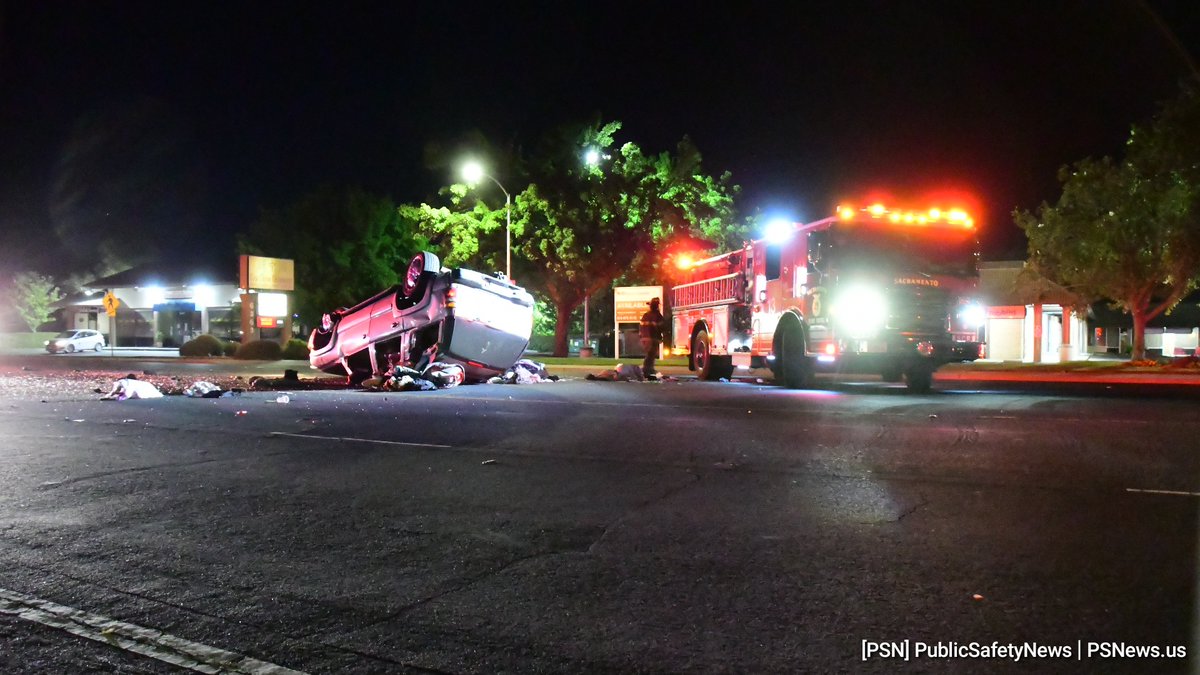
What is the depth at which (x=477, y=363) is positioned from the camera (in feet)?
58.2

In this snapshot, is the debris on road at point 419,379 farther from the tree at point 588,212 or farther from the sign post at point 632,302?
the tree at point 588,212

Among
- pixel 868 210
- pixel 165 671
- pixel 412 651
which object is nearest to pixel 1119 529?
pixel 412 651

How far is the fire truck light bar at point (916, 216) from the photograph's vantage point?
1556cm

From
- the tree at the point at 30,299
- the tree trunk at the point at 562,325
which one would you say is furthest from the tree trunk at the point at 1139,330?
the tree at the point at 30,299

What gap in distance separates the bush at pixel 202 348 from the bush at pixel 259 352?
3.37 meters

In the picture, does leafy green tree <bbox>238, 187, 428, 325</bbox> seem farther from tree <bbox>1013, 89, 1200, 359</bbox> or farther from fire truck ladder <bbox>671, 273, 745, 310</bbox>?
tree <bbox>1013, 89, 1200, 359</bbox>

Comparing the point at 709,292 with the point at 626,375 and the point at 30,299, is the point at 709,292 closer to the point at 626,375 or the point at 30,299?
the point at 626,375

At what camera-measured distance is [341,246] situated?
47000 millimetres

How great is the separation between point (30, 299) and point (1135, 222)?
2984 inches

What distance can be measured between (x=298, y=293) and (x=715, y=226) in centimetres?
2492

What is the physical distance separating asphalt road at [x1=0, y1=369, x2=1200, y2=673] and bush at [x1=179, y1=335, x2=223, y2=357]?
2755 centimetres

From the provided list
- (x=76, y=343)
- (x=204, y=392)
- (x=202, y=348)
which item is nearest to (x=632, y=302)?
(x=204, y=392)

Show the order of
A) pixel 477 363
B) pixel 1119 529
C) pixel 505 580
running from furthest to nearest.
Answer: pixel 477 363 → pixel 1119 529 → pixel 505 580

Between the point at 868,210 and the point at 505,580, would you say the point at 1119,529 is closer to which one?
the point at 505,580
